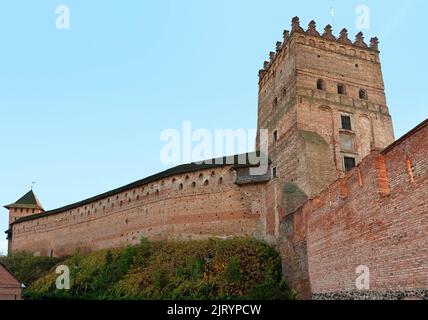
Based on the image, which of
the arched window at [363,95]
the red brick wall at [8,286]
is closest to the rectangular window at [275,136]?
the arched window at [363,95]

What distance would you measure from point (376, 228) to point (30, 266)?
3274cm

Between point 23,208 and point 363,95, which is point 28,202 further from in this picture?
point 363,95

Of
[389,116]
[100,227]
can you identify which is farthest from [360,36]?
[100,227]

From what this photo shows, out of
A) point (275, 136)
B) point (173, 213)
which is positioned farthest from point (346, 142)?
point (173, 213)

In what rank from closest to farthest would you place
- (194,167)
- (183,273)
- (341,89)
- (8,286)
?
(183,273) < (8,286) < (341,89) < (194,167)

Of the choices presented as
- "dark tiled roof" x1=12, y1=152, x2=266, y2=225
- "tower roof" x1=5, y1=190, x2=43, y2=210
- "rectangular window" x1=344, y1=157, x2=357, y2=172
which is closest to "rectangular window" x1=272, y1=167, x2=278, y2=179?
"dark tiled roof" x1=12, y1=152, x2=266, y2=225

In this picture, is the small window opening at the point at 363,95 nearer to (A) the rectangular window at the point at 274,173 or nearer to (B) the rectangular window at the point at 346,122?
(B) the rectangular window at the point at 346,122

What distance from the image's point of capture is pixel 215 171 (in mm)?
27906

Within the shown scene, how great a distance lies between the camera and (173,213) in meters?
28.3

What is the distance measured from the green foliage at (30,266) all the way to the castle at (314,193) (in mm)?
2325

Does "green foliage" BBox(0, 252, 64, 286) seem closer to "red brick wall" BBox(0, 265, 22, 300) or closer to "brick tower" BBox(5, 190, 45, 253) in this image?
"red brick wall" BBox(0, 265, 22, 300)
